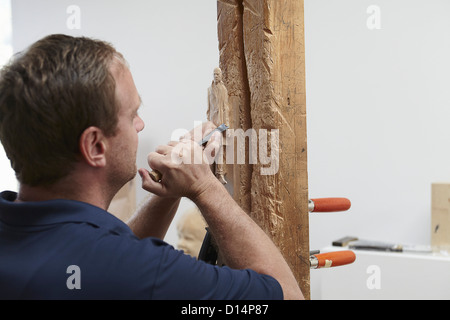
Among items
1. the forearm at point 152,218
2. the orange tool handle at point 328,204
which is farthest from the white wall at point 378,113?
the forearm at point 152,218

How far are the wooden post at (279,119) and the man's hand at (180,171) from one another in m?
0.23

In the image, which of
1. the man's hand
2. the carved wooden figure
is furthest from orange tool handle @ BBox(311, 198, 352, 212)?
the man's hand

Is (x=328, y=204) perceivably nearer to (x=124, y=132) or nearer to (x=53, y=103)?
(x=124, y=132)

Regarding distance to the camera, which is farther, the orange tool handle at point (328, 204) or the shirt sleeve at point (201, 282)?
the orange tool handle at point (328, 204)

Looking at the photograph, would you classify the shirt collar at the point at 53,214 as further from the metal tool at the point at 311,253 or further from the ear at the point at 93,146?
the metal tool at the point at 311,253

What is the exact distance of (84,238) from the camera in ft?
2.71

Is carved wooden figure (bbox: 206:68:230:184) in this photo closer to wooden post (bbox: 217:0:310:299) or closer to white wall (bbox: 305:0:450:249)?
wooden post (bbox: 217:0:310:299)

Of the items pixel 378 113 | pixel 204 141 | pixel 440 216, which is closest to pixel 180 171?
pixel 204 141

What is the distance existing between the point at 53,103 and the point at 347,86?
8.00ft

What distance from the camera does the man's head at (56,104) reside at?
88 centimetres

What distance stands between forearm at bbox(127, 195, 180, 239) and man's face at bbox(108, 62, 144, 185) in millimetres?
284

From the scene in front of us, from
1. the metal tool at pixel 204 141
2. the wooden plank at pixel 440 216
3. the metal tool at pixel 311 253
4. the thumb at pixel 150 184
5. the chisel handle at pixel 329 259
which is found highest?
the metal tool at pixel 204 141
